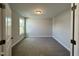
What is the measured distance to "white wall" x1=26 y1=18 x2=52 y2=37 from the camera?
934 cm

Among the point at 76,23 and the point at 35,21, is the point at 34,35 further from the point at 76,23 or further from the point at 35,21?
the point at 76,23

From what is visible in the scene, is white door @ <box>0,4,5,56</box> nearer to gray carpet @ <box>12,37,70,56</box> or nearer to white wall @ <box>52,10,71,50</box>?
gray carpet @ <box>12,37,70,56</box>

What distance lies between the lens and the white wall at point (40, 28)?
934 centimetres

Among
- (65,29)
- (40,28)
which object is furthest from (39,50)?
(40,28)

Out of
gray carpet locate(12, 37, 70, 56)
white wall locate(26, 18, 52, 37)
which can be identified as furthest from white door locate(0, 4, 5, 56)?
white wall locate(26, 18, 52, 37)

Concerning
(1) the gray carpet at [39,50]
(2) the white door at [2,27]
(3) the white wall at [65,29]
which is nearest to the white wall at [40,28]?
(3) the white wall at [65,29]

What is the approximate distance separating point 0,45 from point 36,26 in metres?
7.59

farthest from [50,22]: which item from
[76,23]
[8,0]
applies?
[8,0]

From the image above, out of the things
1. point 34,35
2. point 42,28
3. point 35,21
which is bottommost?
point 34,35

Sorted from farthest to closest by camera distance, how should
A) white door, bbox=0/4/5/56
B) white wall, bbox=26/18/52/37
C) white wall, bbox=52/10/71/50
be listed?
white wall, bbox=26/18/52/37 < white wall, bbox=52/10/71/50 < white door, bbox=0/4/5/56

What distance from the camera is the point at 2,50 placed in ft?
6.36

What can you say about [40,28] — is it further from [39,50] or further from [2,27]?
[2,27]

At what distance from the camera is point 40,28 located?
952cm

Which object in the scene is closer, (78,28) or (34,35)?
(78,28)
